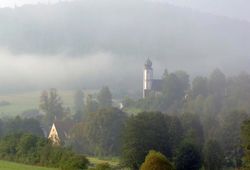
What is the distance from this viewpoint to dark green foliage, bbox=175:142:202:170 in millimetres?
70000

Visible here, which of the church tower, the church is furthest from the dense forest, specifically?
the church tower

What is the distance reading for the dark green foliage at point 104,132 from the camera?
98.8 m

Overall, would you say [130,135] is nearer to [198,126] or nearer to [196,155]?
[196,155]

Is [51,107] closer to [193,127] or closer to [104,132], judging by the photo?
[104,132]

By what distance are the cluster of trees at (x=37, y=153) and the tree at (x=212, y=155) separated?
57.4 feet

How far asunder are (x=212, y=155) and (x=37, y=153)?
25342 millimetres

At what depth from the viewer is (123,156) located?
7362 cm

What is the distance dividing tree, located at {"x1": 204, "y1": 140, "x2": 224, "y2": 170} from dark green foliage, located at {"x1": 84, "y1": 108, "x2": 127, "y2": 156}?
28048 mm

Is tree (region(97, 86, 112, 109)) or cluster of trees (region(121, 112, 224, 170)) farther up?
tree (region(97, 86, 112, 109))

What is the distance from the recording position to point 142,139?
241ft

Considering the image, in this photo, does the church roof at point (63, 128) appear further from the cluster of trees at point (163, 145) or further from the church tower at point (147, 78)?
the cluster of trees at point (163, 145)

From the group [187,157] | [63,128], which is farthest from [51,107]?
[187,157]

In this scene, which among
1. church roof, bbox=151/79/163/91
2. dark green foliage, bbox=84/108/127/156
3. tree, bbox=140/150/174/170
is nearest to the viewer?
tree, bbox=140/150/174/170

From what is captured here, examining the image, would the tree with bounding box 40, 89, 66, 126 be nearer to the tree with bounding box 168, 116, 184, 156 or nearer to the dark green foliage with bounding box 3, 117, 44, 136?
the dark green foliage with bounding box 3, 117, 44, 136
